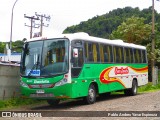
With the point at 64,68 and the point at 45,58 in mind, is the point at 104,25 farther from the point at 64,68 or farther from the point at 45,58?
the point at 64,68

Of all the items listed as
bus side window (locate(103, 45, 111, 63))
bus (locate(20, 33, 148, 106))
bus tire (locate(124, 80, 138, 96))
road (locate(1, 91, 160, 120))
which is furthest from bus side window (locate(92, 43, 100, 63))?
bus tire (locate(124, 80, 138, 96))

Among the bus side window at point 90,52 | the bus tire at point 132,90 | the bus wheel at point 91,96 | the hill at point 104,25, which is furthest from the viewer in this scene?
the hill at point 104,25

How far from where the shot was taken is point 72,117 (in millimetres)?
12008

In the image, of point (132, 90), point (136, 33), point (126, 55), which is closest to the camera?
point (126, 55)

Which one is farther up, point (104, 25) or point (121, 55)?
point (104, 25)

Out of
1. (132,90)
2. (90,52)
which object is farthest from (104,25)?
(90,52)

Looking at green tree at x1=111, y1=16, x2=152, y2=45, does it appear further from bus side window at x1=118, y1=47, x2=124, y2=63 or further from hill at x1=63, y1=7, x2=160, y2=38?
hill at x1=63, y1=7, x2=160, y2=38

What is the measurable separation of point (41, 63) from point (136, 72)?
9108 mm

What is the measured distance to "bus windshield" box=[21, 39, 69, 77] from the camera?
1505 cm

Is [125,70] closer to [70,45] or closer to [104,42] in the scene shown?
[104,42]

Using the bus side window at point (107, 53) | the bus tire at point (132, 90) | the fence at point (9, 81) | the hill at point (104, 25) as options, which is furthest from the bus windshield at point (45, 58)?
the hill at point (104, 25)

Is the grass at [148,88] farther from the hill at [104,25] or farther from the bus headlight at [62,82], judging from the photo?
the hill at [104,25]

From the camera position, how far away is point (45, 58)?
15297 millimetres

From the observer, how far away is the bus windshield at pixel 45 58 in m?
15.1
